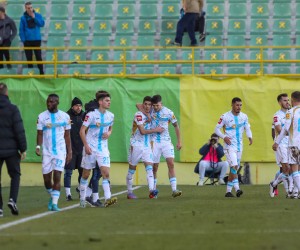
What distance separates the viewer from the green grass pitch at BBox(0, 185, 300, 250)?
441 inches

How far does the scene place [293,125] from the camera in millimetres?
19484

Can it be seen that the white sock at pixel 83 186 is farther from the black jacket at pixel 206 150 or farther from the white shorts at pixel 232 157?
the black jacket at pixel 206 150

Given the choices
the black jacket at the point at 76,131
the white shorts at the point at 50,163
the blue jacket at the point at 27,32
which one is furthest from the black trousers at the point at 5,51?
the white shorts at the point at 50,163

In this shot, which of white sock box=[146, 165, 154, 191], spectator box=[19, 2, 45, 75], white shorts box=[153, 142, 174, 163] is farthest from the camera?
spectator box=[19, 2, 45, 75]

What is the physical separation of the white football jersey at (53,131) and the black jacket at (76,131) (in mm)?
4547

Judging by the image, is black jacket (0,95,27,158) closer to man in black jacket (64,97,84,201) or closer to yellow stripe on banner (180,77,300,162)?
man in black jacket (64,97,84,201)

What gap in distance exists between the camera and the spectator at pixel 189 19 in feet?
99.2

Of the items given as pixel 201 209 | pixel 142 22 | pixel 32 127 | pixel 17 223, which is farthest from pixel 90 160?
pixel 142 22

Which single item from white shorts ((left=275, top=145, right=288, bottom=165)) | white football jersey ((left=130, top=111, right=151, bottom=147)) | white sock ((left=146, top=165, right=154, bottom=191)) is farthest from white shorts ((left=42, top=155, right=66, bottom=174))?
white shorts ((left=275, top=145, right=288, bottom=165))

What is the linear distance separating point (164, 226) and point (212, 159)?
48.7 feet

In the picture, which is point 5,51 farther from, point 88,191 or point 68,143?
point 68,143

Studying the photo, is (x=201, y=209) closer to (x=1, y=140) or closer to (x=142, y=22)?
(x=1, y=140)

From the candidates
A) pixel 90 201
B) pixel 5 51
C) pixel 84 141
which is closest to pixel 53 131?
pixel 84 141

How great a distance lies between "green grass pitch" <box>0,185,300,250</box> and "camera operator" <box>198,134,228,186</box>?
8046 mm
